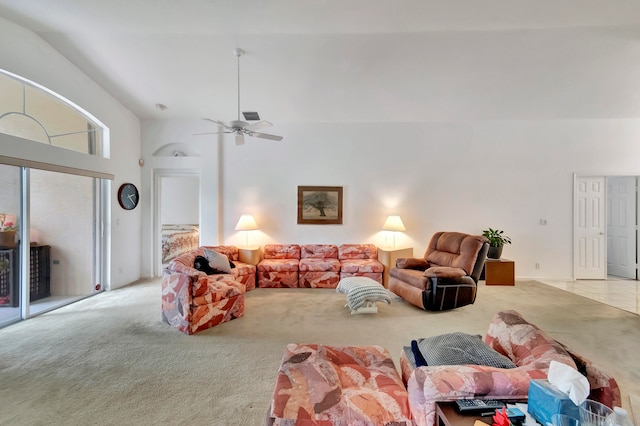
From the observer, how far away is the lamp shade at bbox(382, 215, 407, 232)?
5113mm

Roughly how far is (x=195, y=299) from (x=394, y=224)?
11.8ft

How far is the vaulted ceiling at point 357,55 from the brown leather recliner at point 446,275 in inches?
98.7

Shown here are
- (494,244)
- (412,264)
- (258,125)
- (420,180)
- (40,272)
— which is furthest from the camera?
(420,180)

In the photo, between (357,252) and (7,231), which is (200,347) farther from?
(357,252)

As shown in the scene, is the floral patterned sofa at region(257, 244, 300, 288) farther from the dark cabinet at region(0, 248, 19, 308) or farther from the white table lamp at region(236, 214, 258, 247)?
the dark cabinet at region(0, 248, 19, 308)

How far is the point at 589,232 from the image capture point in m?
5.31

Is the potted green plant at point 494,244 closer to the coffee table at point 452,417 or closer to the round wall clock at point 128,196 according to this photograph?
the coffee table at point 452,417

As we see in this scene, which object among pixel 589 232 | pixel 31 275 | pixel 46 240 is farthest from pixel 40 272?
pixel 589 232

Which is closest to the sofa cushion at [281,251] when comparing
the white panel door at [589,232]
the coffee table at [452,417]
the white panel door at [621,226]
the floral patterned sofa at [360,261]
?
the floral patterned sofa at [360,261]

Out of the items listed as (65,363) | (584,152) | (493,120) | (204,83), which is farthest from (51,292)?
(584,152)

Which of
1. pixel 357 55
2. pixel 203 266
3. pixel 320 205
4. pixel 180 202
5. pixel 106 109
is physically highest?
pixel 357 55

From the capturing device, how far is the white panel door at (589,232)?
5.30m

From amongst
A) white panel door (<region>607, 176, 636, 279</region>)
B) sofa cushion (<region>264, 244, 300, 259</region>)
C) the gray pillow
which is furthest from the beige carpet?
white panel door (<region>607, 176, 636, 279</region>)

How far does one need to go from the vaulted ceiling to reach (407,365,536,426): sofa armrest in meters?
3.29
